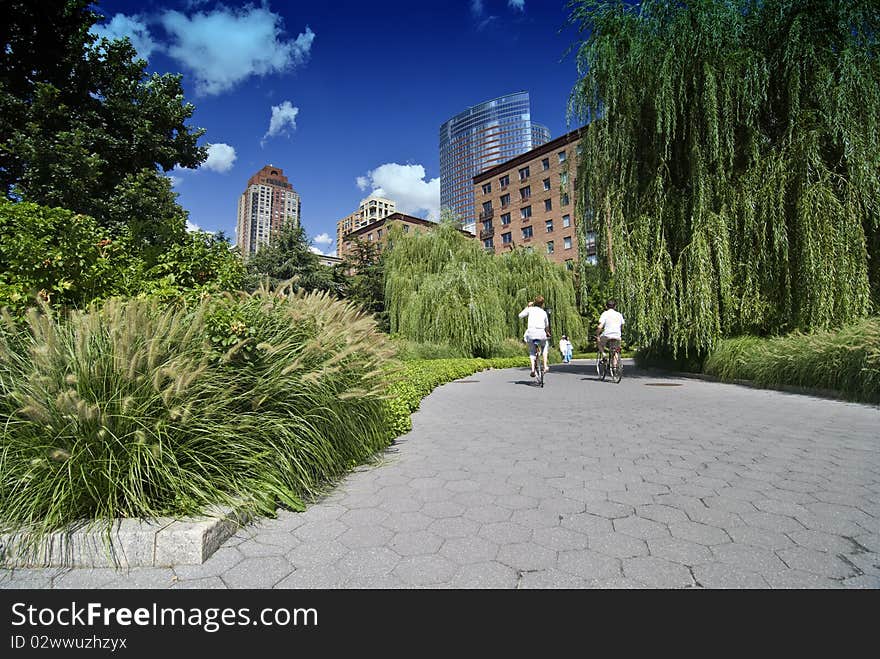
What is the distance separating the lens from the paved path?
1985 mm

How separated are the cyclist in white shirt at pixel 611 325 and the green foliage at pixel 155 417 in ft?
28.9

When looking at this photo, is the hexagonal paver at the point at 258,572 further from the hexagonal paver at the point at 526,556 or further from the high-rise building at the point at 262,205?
the high-rise building at the point at 262,205

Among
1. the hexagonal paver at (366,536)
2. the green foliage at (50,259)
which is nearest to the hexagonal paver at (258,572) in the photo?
the hexagonal paver at (366,536)

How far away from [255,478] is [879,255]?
13.3 meters

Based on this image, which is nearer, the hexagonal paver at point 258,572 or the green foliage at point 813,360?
the hexagonal paver at point 258,572

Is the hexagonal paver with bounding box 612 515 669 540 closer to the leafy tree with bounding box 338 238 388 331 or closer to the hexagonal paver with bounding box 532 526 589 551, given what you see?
the hexagonal paver with bounding box 532 526 589 551

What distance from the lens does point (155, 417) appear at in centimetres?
260

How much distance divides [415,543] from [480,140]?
16116 centimetres

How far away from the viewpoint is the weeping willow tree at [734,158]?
9336mm

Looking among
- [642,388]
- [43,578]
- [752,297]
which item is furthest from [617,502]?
[752,297]

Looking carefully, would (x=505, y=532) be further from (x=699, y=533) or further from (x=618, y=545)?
(x=699, y=533)

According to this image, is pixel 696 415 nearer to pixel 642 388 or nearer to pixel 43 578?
pixel 642 388

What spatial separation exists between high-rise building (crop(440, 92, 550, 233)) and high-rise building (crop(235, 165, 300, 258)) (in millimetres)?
46922

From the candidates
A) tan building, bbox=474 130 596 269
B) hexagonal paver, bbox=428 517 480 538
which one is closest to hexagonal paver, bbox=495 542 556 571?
hexagonal paver, bbox=428 517 480 538
